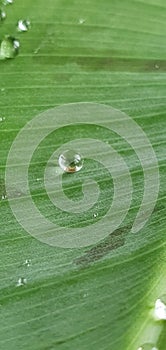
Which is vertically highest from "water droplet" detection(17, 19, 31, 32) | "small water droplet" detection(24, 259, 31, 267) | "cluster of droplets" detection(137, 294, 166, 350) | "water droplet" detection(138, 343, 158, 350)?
"water droplet" detection(17, 19, 31, 32)

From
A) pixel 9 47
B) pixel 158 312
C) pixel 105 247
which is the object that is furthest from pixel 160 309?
pixel 9 47

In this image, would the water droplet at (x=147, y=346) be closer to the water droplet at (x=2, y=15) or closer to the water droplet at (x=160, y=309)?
the water droplet at (x=160, y=309)

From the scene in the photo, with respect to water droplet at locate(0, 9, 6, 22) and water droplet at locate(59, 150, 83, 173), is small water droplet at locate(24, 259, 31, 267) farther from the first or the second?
water droplet at locate(0, 9, 6, 22)

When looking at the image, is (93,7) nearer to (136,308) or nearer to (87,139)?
(87,139)

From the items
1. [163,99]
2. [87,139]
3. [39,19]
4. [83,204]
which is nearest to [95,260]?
[83,204]

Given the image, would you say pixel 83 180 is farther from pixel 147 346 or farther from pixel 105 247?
pixel 147 346

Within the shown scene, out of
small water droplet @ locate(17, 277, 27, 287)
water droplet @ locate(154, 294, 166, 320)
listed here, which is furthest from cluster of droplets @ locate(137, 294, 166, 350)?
small water droplet @ locate(17, 277, 27, 287)

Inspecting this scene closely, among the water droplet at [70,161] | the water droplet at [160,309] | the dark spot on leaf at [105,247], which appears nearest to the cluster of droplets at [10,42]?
the water droplet at [70,161]
